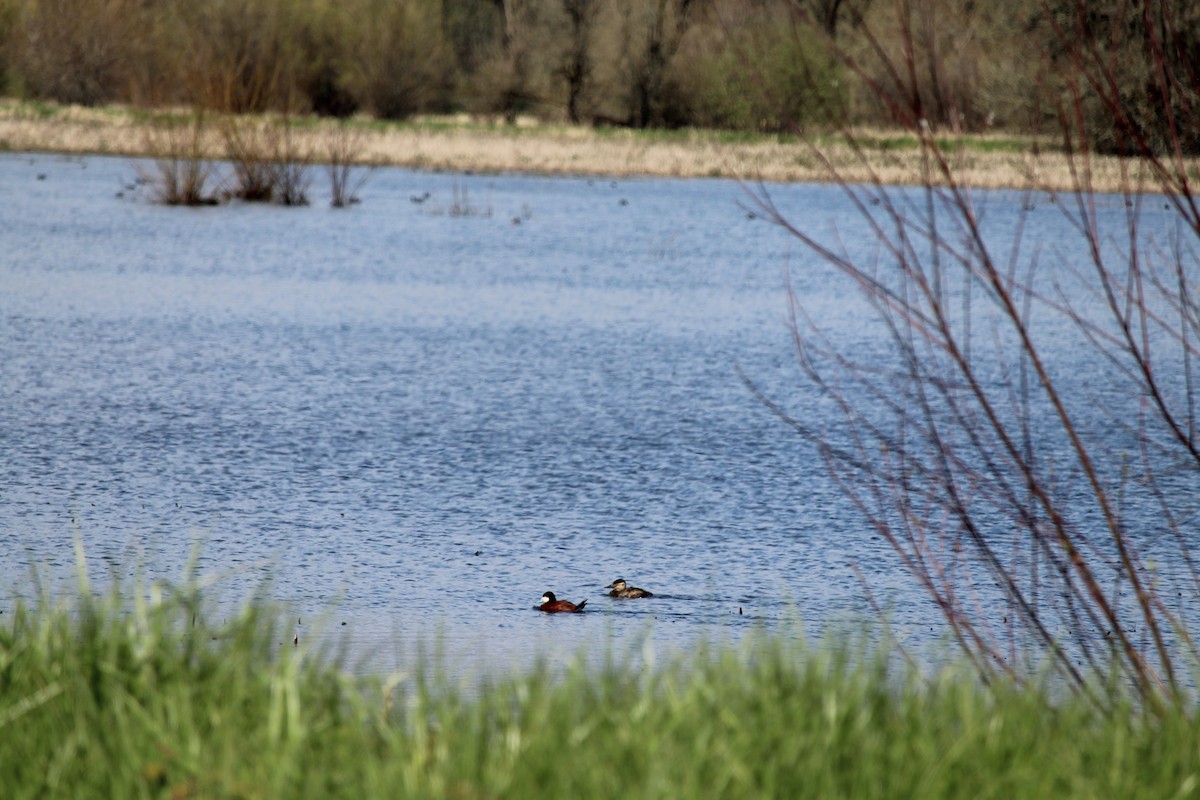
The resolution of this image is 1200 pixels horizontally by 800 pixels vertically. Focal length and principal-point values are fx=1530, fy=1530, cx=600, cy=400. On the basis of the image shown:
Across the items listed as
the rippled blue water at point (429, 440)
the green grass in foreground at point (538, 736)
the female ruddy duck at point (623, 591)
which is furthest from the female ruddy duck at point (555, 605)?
the green grass in foreground at point (538, 736)

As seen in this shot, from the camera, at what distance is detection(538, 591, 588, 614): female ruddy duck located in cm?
483

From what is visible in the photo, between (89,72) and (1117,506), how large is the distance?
43.9 m

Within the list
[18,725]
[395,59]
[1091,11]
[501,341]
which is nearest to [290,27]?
[395,59]

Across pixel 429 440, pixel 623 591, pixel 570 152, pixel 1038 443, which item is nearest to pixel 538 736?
pixel 623 591

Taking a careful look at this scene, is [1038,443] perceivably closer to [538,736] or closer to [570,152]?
[538,736]

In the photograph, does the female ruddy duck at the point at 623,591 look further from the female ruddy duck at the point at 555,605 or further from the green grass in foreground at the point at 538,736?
A: the green grass in foreground at the point at 538,736

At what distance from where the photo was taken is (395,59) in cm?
4578

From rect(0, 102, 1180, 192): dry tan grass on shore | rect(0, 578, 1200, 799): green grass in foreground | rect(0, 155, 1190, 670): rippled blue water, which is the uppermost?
rect(0, 102, 1180, 192): dry tan grass on shore

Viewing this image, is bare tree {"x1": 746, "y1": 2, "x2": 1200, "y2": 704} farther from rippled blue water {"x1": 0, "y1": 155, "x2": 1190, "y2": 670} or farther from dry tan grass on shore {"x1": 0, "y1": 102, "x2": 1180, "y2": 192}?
dry tan grass on shore {"x1": 0, "y1": 102, "x2": 1180, "y2": 192}

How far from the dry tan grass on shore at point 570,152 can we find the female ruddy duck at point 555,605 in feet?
80.4

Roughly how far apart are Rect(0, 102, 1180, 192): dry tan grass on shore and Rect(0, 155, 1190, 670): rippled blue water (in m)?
14.8

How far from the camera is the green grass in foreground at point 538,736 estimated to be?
8.14 ft

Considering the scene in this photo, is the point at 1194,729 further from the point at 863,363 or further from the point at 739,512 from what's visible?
the point at 863,363

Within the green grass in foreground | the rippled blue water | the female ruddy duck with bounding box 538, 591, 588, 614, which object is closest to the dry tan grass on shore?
the rippled blue water
